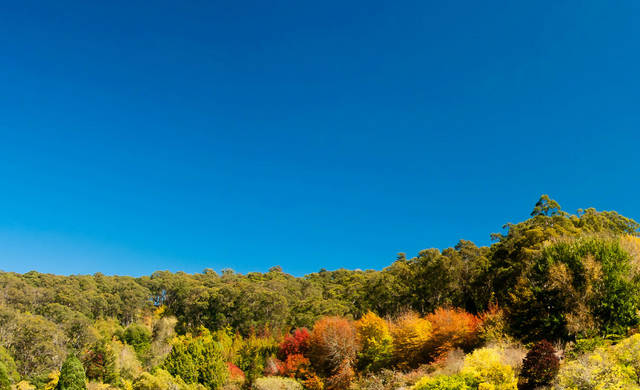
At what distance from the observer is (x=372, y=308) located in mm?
36906

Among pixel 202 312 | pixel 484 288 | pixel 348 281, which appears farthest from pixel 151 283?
pixel 484 288

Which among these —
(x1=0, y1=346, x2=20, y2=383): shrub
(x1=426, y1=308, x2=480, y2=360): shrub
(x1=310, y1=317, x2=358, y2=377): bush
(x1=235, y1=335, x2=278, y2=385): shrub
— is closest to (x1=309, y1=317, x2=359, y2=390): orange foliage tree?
(x1=310, y1=317, x2=358, y2=377): bush

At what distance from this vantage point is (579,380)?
10492mm

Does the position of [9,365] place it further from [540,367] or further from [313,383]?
[540,367]

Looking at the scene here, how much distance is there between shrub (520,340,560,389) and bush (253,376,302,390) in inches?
598

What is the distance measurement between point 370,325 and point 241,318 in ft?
80.8

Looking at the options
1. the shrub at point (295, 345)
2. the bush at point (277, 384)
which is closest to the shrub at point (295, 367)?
the shrub at point (295, 345)

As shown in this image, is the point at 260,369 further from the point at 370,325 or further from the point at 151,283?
the point at 151,283

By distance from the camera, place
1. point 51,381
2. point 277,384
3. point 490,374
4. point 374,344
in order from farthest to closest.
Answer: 1. point 51,381
2. point 277,384
3. point 374,344
4. point 490,374

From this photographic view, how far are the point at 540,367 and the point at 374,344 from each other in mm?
11723

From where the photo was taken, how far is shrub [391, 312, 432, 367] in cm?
2175

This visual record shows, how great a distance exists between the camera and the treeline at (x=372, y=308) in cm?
1772

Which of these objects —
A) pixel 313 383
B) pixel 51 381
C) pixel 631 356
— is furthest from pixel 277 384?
pixel 631 356

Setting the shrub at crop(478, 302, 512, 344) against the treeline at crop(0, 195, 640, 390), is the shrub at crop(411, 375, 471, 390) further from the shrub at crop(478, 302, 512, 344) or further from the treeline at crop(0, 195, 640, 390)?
the treeline at crop(0, 195, 640, 390)
